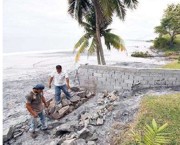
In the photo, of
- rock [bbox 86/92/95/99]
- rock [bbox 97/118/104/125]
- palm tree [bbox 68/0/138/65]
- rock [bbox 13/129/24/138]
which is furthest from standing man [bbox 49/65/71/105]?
palm tree [bbox 68/0/138/65]

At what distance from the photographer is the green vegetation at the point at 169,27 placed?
44281 millimetres

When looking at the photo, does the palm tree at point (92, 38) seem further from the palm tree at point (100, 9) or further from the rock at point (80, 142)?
the rock at point (80, 142)

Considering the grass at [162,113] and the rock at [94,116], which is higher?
the grass at [162,113]

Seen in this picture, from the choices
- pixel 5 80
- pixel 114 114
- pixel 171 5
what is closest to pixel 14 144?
pixel 114 114

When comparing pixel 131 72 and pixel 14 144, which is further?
pixel 131 72

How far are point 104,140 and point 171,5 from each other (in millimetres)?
42571

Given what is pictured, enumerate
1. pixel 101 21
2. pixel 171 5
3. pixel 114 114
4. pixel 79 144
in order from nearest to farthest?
pixel 79 144 < pixel 114 114 < pixel 101 21 < pixel 171 5

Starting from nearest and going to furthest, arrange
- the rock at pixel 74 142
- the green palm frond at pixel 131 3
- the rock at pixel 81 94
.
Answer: the rock at pixel 74 142 < the rock at pixel 81 94 < the green palm frond at pixel 131 3

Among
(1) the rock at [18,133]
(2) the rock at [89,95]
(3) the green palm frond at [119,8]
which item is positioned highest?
(3) the green palm frond at [119,8]

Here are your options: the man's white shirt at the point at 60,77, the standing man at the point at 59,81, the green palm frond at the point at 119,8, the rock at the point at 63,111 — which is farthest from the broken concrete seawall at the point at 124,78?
the green palm frond at the point at 119,8

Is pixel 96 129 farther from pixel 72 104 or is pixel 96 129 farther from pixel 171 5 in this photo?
pixel 171 5

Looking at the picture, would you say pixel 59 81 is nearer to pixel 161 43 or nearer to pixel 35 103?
pixel 35 103

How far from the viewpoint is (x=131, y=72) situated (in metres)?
12.5

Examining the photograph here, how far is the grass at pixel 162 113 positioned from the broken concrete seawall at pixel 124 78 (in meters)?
1.37
